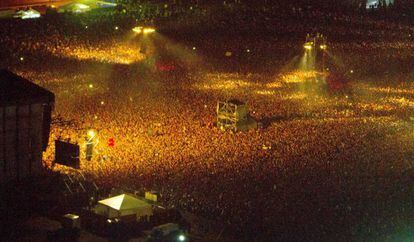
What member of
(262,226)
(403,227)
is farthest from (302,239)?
(403,227)

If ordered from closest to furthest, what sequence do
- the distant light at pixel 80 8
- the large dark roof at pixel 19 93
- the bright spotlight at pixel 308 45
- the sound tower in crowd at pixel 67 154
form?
the large dark roof at pixel 19 93 → the sound tower in crowd at pixel 67 154 → the bright spotlight at pixel 308 45 → the distant light at pixel 80 8

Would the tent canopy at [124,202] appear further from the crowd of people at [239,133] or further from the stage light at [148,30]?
the stage light at [148,30]

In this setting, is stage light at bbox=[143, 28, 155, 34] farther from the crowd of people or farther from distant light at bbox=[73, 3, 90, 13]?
distant light at bbox=[73, 3, 90, 13]

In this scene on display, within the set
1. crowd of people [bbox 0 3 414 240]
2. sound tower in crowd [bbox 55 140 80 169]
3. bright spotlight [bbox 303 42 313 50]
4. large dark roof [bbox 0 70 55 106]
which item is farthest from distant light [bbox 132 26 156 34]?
large dark roof [bbox 0 70 55 106]

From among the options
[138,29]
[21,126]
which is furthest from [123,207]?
[138,29]

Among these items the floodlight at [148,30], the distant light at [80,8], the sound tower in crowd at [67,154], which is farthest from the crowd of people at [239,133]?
the distant light at [80,8]

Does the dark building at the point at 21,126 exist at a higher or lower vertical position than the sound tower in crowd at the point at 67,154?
higher
